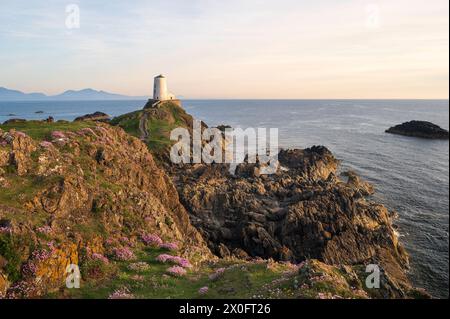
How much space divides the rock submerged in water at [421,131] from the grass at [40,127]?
143719mm

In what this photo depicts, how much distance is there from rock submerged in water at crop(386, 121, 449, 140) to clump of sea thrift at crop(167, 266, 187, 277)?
148m

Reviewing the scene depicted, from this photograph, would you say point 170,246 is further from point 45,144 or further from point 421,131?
point 421,131

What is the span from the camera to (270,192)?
5750cm

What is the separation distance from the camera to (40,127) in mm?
36812

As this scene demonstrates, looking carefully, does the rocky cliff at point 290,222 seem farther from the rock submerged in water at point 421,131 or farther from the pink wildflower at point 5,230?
the rock submerged in water at point 421,131

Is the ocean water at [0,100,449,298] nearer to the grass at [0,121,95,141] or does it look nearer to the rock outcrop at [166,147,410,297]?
the rock outcrop at [166,147,410,297]

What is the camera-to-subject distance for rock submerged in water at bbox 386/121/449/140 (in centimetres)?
14138

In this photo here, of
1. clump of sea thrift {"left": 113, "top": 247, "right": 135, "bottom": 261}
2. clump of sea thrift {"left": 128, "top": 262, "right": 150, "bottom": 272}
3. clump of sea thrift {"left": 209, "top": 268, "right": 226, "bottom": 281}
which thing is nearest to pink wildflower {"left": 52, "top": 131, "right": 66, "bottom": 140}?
clump of sea thrift {"left": 113, "top": 247, "right": 135, "bottom": 261}

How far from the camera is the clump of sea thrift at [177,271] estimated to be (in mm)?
23242

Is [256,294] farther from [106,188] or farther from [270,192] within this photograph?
[270,192]

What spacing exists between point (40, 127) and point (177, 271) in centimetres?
2410

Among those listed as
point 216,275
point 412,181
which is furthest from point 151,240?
point 412,181
